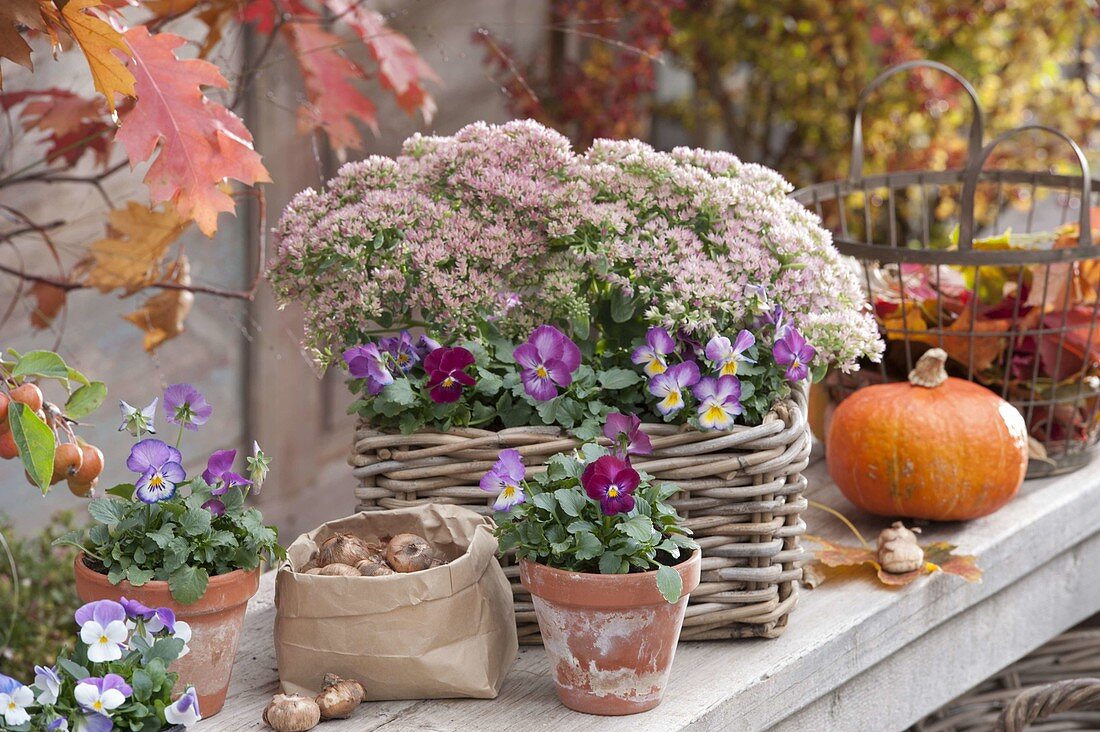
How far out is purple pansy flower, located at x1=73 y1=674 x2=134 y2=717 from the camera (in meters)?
0.92

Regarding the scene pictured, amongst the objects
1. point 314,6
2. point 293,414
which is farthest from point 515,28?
Result: point 293,414

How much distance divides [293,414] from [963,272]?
189 centimetres

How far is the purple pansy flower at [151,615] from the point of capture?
3.26 ft

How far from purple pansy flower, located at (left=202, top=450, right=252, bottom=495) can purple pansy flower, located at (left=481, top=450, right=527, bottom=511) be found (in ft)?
0.69

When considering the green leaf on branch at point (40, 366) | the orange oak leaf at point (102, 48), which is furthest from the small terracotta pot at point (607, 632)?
the orange oak leaf at point (102, 48)

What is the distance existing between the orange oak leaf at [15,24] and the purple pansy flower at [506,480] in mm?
541

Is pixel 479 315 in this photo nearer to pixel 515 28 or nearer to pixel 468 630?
pixel 468 630

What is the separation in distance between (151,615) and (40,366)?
239 mm

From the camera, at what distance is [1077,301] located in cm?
166

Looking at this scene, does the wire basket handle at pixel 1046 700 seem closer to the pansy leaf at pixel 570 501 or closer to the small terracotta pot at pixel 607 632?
the small terracotta pot at pixel 607 632

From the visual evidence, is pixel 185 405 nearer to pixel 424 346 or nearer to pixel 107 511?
pixel 107 511

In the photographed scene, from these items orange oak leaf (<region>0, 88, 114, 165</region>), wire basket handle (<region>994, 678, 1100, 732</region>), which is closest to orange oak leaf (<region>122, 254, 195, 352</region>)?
orange oak leaf (<region>0, 88, 114, 165</region>)

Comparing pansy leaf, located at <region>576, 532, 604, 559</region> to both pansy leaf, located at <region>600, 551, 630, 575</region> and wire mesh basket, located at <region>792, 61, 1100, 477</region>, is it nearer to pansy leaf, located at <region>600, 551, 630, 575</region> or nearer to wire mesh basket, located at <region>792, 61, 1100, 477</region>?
pansy leaf, located at <region>600, 551, 630, 575</region>

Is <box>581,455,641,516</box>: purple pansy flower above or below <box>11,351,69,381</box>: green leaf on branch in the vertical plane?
below
